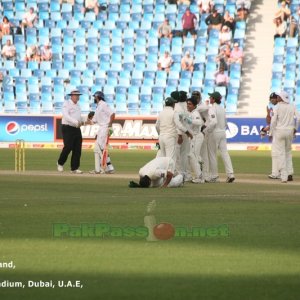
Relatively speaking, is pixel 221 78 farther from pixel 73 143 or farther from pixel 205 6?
pixel 73 143

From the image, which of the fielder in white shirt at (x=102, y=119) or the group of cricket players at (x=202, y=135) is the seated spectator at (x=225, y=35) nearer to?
the fielder in white shirt at (x=102, y=119)

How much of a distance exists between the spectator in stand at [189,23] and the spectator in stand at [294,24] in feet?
14.3

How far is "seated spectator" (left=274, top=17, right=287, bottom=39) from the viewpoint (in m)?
47.7

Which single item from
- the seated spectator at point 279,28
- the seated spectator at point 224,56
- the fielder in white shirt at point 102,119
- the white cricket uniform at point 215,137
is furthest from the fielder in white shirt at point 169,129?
the seated spectator at point 279,28

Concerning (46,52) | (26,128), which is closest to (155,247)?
(26,128)

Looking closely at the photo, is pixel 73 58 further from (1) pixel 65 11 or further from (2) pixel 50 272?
(2) pixel 50 272

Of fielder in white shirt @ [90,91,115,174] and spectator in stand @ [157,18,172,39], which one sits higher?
spectator in stand @ [157,18,172,39]

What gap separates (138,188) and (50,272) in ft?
39.3

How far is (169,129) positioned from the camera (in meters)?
24.0

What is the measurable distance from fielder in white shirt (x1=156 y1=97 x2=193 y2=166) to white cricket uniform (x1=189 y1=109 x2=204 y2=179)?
89cm

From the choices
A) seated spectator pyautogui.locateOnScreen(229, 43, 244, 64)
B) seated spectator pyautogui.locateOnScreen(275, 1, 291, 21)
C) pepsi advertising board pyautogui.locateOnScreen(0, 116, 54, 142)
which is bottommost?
pepsi advertising board pyautogui.locateOnScreen(0, 116, 54, 142)

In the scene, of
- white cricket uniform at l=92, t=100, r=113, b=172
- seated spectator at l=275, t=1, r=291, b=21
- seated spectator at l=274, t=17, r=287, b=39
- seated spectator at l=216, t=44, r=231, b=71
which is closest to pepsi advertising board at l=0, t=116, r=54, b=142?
seated spectator at l=216, t=44, r=231, b=71

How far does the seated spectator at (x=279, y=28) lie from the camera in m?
47.7

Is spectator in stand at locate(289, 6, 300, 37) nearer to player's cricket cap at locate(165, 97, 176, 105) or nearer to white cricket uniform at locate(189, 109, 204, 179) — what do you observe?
white cricket uniform at locate(189, 109, 204, 179)
